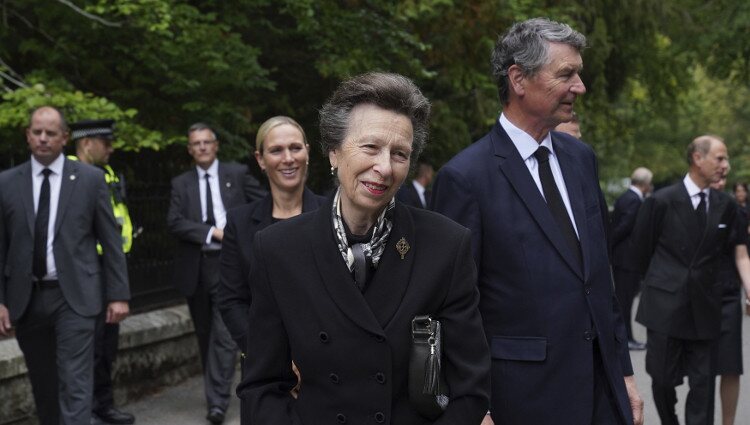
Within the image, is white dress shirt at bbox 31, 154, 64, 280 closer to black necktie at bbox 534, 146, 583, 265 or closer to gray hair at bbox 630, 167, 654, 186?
black necktie at bbox 534, 146, 583, 265

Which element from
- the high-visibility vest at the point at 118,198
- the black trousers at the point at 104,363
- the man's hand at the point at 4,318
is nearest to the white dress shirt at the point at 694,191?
→ the high-visibility vest at the point at 118,198

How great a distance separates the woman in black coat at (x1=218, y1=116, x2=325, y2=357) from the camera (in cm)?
587

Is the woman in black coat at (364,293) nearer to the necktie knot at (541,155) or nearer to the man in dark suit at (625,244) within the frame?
the necktie knot at (541,155)

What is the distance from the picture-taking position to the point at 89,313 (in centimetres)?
754

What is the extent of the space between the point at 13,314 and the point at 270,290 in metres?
4.45

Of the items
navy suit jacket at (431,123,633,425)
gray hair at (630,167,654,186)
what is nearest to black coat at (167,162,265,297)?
navy suit jacket at (431,123,633,425)

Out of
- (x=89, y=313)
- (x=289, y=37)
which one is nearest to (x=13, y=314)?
(x=89, y=313)

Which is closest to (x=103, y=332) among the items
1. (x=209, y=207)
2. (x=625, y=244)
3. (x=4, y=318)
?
(x=209, y=207)

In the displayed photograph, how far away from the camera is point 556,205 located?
4414 mm

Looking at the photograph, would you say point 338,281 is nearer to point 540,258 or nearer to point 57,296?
point 540,258

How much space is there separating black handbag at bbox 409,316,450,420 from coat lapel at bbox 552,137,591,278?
124cm

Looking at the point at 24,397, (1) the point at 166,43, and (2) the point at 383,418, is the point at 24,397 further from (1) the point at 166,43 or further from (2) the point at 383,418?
(2) the point at 383,418

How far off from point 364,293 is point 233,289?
2.70 m

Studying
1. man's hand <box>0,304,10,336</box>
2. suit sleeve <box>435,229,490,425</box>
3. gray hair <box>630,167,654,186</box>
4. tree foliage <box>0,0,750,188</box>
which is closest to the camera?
suit sleeve <box>435,229,490,425</box>
